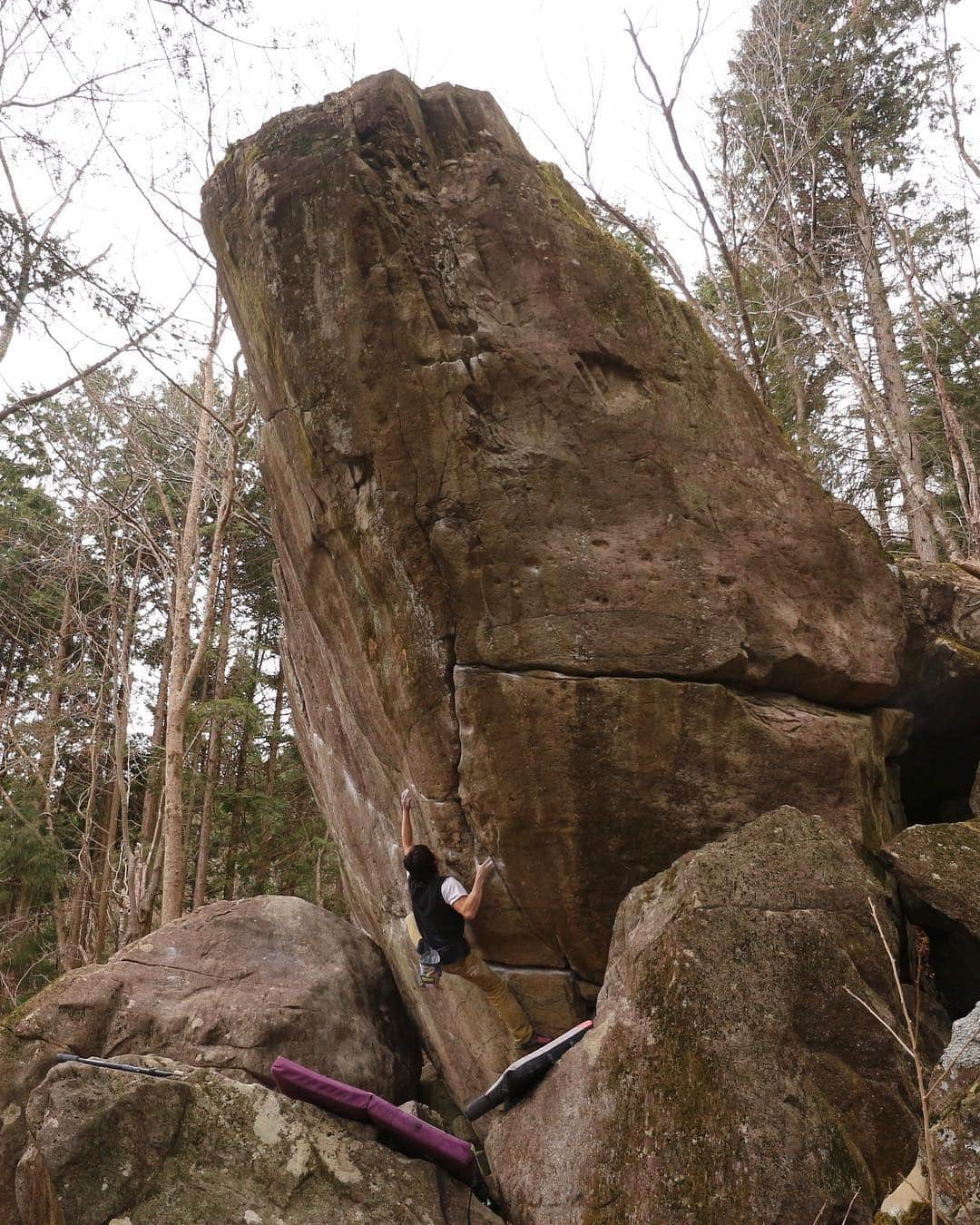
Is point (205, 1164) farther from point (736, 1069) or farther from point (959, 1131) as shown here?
point (959, 1131)

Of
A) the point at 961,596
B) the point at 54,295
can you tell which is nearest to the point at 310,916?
the point at 54,295

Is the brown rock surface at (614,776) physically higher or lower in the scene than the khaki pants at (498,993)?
higher

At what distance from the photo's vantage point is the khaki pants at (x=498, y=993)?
645 centimetres

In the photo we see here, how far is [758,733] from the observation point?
20.1ft

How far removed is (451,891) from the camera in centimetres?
644

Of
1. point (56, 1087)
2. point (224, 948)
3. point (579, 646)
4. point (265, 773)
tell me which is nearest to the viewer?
point (56, 1087)

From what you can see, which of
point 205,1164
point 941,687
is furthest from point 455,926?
point 941,687

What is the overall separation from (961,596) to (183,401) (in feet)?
55.5

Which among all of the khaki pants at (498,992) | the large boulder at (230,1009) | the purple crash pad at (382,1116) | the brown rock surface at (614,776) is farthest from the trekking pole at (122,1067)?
the brown rock surface at (614,776)

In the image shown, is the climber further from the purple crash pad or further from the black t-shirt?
the purple crash pad

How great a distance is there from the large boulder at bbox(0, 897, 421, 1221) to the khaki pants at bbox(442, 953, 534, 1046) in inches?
58.9

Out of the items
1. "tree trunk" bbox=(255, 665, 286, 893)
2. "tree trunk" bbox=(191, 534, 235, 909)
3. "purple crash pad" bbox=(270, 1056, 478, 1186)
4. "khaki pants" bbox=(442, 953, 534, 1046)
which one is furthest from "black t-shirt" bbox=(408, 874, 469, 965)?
"tree trunk" bbox=(255, 665, 286, 893)

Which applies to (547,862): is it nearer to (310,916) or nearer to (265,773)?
(310,916)

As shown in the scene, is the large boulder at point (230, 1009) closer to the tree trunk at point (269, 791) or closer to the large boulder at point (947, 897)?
the large boulder at point (947, 897)
